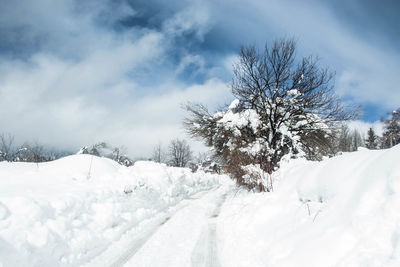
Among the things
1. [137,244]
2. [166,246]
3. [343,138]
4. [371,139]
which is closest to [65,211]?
[137,244]

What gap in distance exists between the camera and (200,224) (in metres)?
6.83

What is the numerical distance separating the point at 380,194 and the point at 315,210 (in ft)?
4.92

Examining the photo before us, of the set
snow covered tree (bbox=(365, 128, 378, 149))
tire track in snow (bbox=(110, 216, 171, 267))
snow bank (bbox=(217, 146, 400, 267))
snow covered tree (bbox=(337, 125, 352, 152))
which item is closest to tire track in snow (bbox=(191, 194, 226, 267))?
snow bank (bbox=(217, 146, 400, 267))

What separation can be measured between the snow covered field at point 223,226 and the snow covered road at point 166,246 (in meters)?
0.02

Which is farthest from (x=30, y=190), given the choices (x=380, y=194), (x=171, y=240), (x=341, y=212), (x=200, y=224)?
(x=380, y=194)

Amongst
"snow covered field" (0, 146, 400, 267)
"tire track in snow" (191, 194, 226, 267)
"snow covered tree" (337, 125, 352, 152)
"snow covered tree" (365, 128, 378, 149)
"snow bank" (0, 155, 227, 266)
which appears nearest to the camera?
"snow covered field" (0, 146, 400, 267)

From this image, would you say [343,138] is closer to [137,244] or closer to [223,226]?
[223,226]

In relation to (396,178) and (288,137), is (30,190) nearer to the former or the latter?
(396,178)

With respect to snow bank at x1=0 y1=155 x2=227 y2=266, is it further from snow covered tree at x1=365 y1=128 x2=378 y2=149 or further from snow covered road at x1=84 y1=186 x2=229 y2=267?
snow covered tree at x1=365 y1=128 x2=378 y2=149

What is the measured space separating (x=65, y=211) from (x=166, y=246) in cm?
233

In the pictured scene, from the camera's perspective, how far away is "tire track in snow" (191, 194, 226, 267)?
3973 mm

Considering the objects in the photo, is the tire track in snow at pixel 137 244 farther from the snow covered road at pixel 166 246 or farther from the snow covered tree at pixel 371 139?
the snow covered tree at pixel 371 139

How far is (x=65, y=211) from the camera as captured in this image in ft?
16.3

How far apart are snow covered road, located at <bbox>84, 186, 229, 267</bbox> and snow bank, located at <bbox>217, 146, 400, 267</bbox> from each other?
15.1 inches
